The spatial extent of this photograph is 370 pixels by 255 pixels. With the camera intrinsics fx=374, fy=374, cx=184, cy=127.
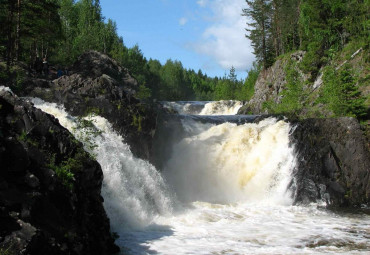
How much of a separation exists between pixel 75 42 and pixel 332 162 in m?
38.2

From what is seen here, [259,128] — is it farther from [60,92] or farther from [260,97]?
[260,97]

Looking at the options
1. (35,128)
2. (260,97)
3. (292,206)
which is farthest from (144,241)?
(260,97)

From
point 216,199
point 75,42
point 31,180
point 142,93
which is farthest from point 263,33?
point 31,180

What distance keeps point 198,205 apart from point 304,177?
5.67 m

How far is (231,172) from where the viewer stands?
2064 cm

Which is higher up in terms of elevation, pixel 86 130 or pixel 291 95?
pixel 291 95

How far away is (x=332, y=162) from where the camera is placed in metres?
19.1

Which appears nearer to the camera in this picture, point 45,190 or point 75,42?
point 45,190

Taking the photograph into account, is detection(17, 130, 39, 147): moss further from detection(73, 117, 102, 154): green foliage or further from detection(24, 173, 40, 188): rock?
detection(73, 117, 102, 154): green foliage

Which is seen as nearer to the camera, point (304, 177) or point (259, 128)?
point (304, 177)

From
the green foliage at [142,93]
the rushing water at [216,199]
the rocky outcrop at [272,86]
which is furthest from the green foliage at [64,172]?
the rocky outcrop at [272,86]

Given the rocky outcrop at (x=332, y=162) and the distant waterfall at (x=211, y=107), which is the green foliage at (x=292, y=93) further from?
the distant waterfall at (x=211, y=107)

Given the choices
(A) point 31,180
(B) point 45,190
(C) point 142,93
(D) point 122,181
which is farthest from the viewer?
(C) point 142,93

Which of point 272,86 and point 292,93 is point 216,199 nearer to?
point 292,93
